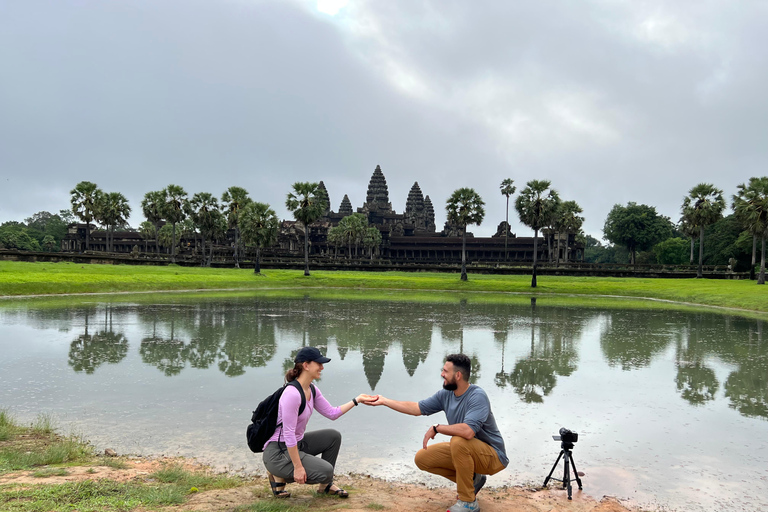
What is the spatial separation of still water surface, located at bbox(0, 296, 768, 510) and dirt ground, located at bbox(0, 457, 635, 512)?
398 mm

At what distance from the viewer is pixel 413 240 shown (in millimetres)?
113812

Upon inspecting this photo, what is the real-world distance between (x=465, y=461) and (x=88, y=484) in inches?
148

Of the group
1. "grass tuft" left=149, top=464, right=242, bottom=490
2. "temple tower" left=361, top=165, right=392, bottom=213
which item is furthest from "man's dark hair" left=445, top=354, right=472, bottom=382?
"temple tower" left=361, top=165, right=392, bottom=213

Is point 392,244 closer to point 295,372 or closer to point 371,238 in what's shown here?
point 371,238

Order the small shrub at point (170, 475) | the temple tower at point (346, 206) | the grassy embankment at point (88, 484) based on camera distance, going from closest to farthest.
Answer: the grassy embankment at point (88, 484)
the small shrub at point (170, 475)
the temple tower at point (346, 206)

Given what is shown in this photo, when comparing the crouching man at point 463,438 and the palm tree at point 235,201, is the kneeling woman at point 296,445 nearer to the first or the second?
the crouching man at point 463,438

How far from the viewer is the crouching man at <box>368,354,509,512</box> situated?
5.89 m

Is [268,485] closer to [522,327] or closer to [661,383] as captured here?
[661,383]

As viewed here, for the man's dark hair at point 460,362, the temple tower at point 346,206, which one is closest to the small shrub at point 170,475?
the man's dark hair at point 460,362

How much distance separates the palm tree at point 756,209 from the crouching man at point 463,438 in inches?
2018

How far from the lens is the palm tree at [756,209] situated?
4866cm

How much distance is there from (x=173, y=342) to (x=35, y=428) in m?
8.42

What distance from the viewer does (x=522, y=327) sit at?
22.6 meters

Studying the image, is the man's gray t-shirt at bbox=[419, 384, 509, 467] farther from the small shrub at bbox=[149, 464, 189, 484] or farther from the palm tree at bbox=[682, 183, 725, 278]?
the palm tree at bbox=[682, 183, 725, 278]
